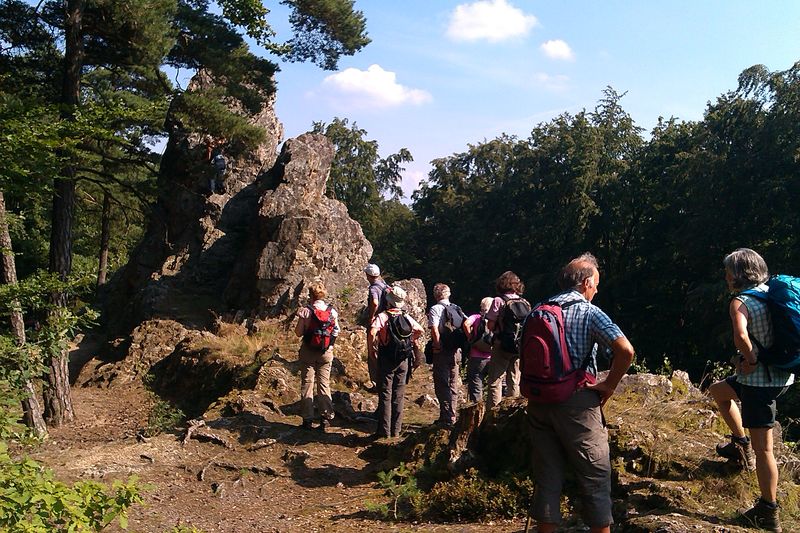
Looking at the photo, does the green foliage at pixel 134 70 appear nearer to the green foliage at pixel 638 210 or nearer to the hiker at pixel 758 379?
the hiker at pixel 758 379

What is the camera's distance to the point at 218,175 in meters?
17.5

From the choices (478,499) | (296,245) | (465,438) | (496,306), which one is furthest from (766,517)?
(296,245)

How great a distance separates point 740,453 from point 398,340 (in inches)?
141

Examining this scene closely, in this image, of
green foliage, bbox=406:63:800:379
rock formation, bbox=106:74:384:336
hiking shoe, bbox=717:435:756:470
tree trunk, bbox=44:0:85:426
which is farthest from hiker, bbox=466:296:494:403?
green foliage, bbox=406:63:800:379

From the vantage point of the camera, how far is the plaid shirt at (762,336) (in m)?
4.08

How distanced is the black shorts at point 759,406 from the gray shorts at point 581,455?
1.00 meters

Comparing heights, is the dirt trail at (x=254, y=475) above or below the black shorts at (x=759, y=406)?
below

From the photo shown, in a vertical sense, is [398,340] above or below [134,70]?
below

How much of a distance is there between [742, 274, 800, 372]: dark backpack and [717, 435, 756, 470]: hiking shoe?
0.83 m

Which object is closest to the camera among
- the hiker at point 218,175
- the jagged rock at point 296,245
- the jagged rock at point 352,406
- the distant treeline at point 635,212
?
the jagged rock at point 352,406

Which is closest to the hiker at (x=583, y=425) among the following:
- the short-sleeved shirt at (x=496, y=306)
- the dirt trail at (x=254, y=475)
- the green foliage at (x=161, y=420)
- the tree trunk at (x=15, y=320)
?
the dirt trail at (x=254, y=475)

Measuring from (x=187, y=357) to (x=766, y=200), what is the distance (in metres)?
19.8

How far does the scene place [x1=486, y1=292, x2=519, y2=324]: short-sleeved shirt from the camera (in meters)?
6.84

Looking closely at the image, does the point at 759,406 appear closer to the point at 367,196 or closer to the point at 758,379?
the point at 758,379
